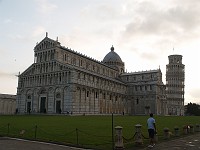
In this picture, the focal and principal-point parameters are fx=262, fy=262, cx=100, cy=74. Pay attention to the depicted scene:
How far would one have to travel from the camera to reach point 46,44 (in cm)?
7444

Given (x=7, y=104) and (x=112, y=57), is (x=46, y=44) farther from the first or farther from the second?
(x=7, y=104)

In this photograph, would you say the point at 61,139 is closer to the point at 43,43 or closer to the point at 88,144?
the point at 88,144

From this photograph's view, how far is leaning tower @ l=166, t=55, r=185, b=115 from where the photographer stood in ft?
429

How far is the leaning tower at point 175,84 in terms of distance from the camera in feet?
429

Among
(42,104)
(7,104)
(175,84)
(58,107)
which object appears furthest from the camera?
(175,84)

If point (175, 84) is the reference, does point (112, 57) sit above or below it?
above

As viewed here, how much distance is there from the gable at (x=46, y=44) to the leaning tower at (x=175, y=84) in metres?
76.8

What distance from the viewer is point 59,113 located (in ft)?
224

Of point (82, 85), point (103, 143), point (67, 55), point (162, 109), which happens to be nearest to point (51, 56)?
point (67, 55)

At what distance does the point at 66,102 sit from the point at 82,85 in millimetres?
6292

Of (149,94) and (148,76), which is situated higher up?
(148,76)

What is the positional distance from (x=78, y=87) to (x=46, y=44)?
54.0 ft

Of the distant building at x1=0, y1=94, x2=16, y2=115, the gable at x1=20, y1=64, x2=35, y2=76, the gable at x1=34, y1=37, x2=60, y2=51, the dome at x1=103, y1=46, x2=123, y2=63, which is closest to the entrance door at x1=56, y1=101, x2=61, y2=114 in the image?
the gable at x1=20, y1=64, x2=35, y2=76

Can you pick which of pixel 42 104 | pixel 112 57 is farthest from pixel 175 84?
pixel 42 104
